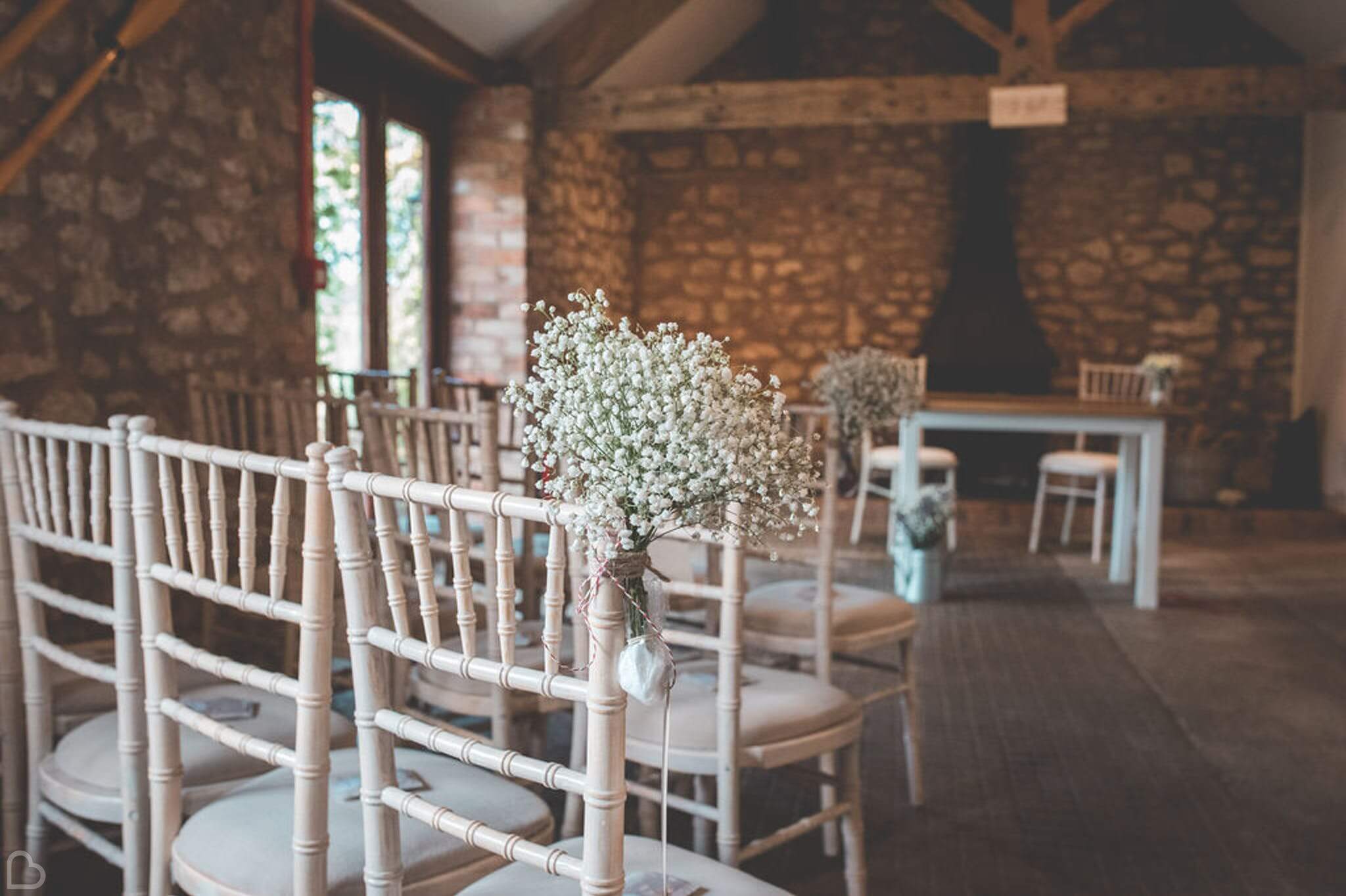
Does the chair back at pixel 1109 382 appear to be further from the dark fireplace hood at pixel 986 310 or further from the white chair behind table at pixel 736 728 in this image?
the white chair behind table at pixel 736 728

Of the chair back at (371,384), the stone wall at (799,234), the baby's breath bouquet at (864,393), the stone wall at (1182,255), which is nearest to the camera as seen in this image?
the chair back at (371,384)

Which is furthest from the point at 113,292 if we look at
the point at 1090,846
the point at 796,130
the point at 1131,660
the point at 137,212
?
the point at 796,130

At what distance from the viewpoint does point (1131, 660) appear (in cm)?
430

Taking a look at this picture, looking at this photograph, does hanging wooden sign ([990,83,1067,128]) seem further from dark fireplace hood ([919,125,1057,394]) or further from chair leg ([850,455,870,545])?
dark fireplace hood ([919,125,1057,394])

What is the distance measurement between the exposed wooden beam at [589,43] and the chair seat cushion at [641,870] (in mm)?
5635

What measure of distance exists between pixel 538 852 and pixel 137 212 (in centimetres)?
282

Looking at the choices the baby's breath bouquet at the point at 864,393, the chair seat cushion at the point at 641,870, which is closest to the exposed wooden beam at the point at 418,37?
the baby's breath bouquet at the point at 864,393

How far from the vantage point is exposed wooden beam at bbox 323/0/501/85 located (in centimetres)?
491

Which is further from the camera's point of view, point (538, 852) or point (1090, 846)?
point (1090, 846)

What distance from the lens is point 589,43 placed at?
251 inches

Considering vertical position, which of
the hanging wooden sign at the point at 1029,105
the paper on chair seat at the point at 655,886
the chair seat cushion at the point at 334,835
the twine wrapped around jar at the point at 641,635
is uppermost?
the hanging wooden sign at the point at 1029,105

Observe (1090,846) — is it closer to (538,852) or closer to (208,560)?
(538,852)

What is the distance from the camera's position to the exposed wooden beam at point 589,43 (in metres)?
6.37

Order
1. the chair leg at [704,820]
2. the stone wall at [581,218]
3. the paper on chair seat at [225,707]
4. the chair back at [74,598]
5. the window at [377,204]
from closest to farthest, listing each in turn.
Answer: the chair back at [74,598] < the paper on chair seat at [225,707] < the chair leg at [704,820] < the window at [377,204] < the stone wall at [581,218]
